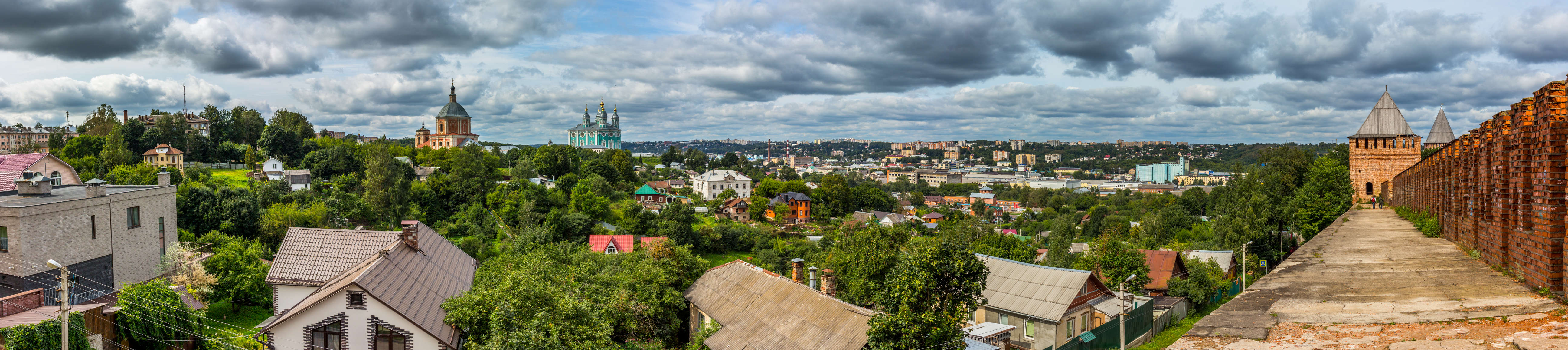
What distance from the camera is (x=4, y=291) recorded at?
21.8m

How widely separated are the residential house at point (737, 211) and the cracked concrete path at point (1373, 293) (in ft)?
226

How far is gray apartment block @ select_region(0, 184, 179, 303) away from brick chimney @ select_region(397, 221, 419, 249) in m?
9.20

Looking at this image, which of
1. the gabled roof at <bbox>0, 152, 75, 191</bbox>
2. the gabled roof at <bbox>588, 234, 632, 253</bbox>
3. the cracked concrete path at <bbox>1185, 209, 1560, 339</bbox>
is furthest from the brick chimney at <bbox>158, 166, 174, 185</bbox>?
the cracked concrete path at <bbox>1185, 209, 1560, 339</bbox>

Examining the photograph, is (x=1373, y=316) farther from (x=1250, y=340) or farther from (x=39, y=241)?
(x=39, y=241)

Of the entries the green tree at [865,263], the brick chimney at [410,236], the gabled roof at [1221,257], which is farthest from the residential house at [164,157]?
the gabled roof at [1221,257]

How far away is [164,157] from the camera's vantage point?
195 feet

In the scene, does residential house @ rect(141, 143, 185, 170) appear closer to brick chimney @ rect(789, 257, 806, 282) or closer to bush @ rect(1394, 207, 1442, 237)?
brick chimney @ rect(789, 257, 806, 282)

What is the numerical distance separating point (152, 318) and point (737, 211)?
6247 centimetres

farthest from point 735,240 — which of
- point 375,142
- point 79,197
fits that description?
point 375,142

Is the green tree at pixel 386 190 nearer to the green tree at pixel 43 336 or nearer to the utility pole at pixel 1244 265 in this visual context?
the green tree at pixel 43 336

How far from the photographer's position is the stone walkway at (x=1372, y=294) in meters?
5.79

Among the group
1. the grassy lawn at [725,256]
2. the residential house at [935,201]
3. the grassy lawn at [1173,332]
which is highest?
the grassy lawn at [1173,332]

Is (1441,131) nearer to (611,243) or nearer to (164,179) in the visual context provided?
(611,243)

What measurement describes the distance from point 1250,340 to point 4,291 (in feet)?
102
